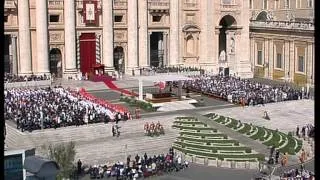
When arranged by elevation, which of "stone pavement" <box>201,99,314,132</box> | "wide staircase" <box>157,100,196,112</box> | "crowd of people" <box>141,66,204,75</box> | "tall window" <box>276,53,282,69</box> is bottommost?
"stone pavement" <box>201,99,314,132</box>

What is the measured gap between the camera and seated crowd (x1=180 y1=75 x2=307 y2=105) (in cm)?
4938

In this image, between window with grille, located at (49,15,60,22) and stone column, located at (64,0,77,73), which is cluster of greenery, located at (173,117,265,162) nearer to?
stone column, located at (64,0,77,73)

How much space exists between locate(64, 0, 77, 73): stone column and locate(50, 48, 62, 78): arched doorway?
1470 millimetres

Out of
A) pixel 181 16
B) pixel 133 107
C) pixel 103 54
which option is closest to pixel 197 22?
pixel 181 16

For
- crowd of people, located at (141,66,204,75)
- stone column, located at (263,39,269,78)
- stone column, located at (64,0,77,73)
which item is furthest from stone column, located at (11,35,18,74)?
stone column, located at (263,39,269,78)

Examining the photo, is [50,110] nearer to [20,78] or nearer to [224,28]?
[20,78]

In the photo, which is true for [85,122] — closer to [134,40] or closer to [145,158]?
[145,158]

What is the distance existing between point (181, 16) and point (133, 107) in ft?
76.0

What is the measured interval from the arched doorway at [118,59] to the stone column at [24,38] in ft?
35.0

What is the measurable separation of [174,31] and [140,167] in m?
37.3

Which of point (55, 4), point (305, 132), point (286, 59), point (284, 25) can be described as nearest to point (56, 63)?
point (55, 4)

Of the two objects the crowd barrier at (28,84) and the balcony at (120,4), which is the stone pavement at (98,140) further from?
the balcony at (120,4)

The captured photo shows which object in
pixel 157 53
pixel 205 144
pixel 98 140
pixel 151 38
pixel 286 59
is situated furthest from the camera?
pixel 151 38

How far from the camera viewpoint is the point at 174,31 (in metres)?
65.8
